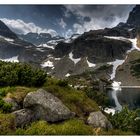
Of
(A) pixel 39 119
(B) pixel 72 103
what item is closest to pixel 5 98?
(A) pixel 39 119

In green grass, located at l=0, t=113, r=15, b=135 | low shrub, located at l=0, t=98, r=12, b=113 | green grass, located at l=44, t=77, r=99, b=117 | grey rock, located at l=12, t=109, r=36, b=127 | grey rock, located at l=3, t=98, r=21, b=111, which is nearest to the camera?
green grass, located at l=0, t=113, r=15, b=135

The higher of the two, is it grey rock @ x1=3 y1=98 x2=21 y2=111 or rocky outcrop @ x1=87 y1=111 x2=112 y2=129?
grey rock @ x1=3 y1=98 x2=21 y2=111

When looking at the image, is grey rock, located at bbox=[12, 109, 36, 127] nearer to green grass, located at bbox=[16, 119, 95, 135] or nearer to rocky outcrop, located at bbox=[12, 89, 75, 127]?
rocky outcrop, located at bbox=[12, 89, 75, 127]

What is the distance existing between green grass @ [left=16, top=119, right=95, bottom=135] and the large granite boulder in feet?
1.52

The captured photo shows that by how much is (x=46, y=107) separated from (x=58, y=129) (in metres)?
1.45

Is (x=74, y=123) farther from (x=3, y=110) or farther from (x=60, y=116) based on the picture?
(x=3, y=110)

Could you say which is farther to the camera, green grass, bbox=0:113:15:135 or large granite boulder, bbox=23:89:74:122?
large granite boulder, bbox=23:89:74:122

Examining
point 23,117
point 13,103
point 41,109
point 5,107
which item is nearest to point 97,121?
point 41,109

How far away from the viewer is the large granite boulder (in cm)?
1594

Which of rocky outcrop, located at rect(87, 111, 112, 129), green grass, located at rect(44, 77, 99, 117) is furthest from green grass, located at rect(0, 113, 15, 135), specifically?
rocky outcrop, located at rect(87, 111, 112, 129)

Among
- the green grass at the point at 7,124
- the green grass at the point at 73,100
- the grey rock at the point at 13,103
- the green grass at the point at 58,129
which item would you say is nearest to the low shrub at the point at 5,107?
the grey rock at the point at 13,103

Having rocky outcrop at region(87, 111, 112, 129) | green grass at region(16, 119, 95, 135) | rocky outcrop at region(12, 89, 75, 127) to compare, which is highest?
rocky outcrop at region(12, 89, 75, 127)
